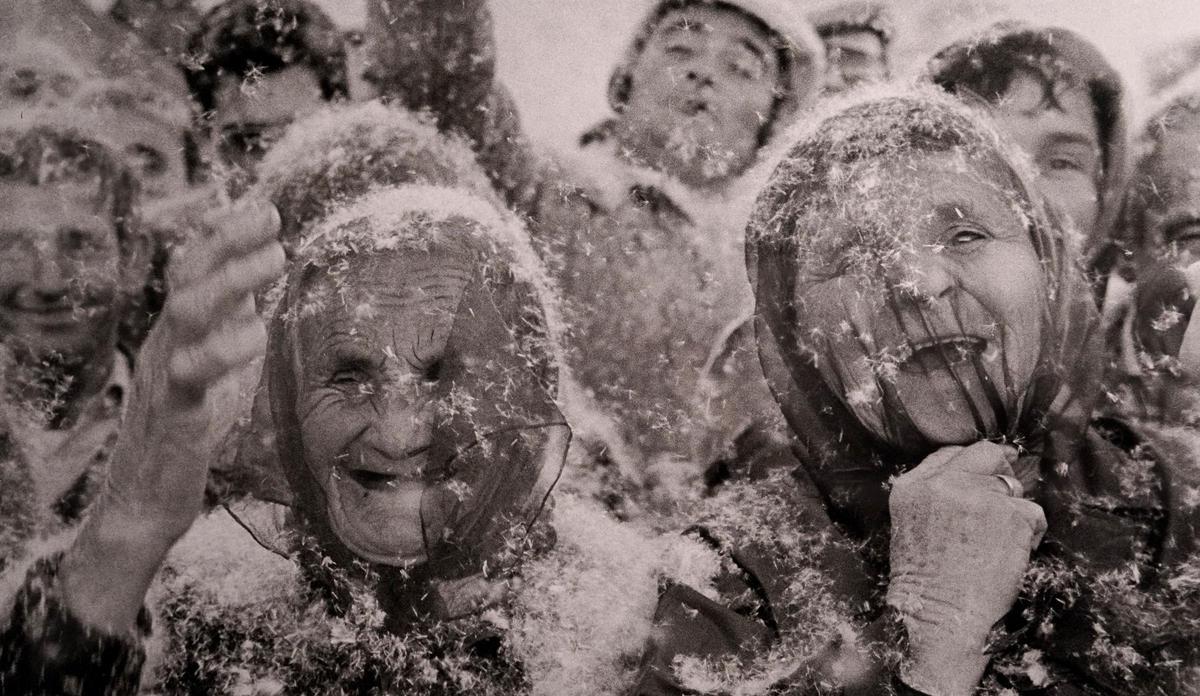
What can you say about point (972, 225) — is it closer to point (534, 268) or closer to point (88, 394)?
point (534, 268)

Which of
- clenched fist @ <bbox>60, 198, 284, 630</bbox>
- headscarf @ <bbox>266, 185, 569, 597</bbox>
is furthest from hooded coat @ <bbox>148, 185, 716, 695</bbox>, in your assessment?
clenched fist @ <bbox>60, 198, 284, 630</bbox>

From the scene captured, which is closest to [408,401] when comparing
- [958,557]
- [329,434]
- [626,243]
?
[329,434]

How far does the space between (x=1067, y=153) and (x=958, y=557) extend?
0.83 meters

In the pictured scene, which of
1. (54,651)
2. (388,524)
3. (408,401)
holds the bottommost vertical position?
(54,651)

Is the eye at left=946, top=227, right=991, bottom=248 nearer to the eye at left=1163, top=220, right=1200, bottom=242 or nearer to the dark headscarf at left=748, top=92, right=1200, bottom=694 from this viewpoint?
the dark headscarf at left=748, top=92, right=1200, bottom=694

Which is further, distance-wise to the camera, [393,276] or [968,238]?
[393,276]

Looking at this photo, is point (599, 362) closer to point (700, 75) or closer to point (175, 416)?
point (700, 75)

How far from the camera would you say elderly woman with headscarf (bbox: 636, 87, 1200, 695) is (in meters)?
1.91

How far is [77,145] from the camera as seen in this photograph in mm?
2262

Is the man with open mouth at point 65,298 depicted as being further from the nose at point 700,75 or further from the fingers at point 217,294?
the nose at point 700,75

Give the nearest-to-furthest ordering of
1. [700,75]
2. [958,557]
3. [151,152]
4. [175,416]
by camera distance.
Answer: [958,557]
[175,416]
[700,75]
[151,152]

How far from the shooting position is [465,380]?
2.09 metres

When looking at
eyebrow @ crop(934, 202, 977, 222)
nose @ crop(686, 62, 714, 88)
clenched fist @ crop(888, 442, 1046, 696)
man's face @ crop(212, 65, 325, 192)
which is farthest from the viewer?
man's face @ crop(212, 65, 325, 192)

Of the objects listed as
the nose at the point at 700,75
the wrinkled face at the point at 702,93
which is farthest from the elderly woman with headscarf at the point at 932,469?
the nose at the point at 700,75
